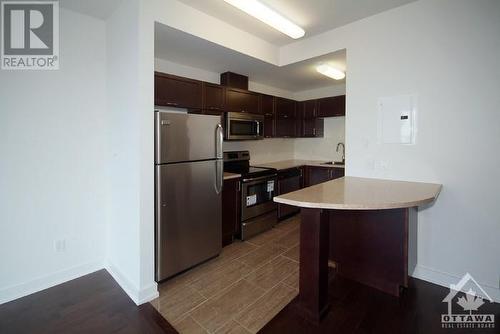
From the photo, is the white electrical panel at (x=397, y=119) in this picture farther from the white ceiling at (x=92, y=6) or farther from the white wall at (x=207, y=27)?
the white ceiling at (x=92, y=6)

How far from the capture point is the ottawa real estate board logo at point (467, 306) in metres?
1.76

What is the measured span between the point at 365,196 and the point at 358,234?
2.17 feet

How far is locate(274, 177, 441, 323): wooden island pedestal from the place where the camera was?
1.64m

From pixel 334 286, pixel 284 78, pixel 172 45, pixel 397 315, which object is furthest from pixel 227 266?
pixel 284 78

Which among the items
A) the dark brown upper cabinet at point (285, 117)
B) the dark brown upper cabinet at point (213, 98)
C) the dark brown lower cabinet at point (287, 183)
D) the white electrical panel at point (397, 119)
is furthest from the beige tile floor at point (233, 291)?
the dark brown upper cabinet at point (285, 117)

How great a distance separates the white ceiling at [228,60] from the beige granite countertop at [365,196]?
1.72 m

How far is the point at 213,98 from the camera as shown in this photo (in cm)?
322

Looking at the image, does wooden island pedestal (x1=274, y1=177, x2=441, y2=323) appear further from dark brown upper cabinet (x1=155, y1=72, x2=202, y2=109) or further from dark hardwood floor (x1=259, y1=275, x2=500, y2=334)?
dark brown upper cabinet (x1=155, y1=72, x2=202, y2=109)

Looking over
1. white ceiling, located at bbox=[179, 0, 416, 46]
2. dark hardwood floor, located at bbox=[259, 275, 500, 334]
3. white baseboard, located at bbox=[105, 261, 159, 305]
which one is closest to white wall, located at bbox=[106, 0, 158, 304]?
white baseboard, located at bbox=[105, 261, 159, 305]

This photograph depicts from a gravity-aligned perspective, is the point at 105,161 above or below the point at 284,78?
below

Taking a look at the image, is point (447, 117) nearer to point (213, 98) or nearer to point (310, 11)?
point (310, 11)

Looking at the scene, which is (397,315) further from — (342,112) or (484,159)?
(342,112)

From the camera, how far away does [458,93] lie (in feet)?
6.85

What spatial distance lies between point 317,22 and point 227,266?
288cm
